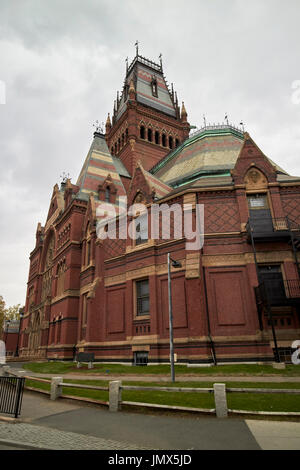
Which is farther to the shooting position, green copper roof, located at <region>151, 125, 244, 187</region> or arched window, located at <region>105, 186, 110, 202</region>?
arched window, located at <region>105, 186, 110, 202</region>

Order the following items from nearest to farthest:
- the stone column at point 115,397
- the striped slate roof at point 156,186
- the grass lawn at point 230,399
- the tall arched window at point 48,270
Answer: the grass lawn at point 230,399 → the stone column at point 115,397 → the striped slate roof at point 156,186 → the tall arched window at point 48,270

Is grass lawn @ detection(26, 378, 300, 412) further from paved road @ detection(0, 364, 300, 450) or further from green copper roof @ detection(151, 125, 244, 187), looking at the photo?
green copper roof @ detection(151, 125, 244, 187)

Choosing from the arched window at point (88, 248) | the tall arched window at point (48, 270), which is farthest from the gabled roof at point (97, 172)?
the tall arched window at point (48, 270)

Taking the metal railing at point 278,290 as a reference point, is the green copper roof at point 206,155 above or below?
above

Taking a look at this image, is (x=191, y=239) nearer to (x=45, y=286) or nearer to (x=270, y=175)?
(x=270, y=175)

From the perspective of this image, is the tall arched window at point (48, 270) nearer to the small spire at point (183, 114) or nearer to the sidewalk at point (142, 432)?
the small spire at point (183, 114)

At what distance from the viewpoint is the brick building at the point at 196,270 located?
17.9 meters

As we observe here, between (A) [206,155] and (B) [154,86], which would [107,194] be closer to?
(A) [206,155]

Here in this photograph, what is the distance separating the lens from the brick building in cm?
1792
